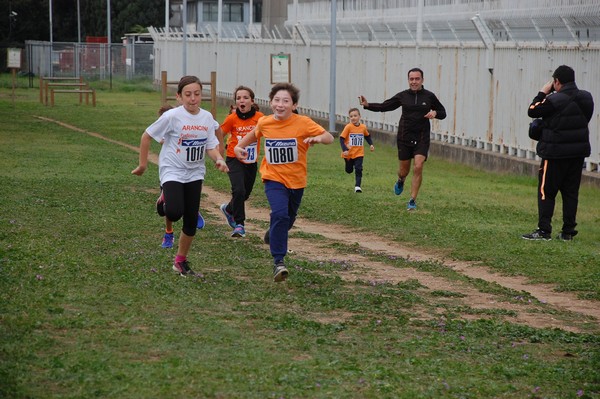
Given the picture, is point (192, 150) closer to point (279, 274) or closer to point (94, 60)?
point (279, 274)

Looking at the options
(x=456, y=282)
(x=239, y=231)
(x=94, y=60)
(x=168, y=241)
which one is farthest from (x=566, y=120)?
(x=94, y=60)

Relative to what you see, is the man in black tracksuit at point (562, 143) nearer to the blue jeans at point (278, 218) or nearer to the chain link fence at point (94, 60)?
the blue jeans at point (278, 218)

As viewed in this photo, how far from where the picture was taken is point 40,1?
98.6 m

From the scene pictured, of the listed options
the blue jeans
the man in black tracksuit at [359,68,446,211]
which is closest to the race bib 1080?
the blue jeans

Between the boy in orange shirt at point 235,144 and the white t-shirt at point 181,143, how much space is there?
2751 mm

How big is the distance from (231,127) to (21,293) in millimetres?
5002

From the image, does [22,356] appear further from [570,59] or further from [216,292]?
[570,59]

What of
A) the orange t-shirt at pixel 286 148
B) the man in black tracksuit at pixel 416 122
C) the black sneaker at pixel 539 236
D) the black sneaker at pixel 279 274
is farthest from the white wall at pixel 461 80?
the black sneaker at pixel 279 274

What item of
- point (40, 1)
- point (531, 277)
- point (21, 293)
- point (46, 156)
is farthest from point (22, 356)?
point (40, 1)

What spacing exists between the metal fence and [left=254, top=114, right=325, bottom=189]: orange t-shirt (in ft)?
213

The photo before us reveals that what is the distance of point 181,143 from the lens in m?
10.5

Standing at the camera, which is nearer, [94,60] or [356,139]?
[356,139]

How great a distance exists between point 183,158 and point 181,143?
135 millimetres

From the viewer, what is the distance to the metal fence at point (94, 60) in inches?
2980
